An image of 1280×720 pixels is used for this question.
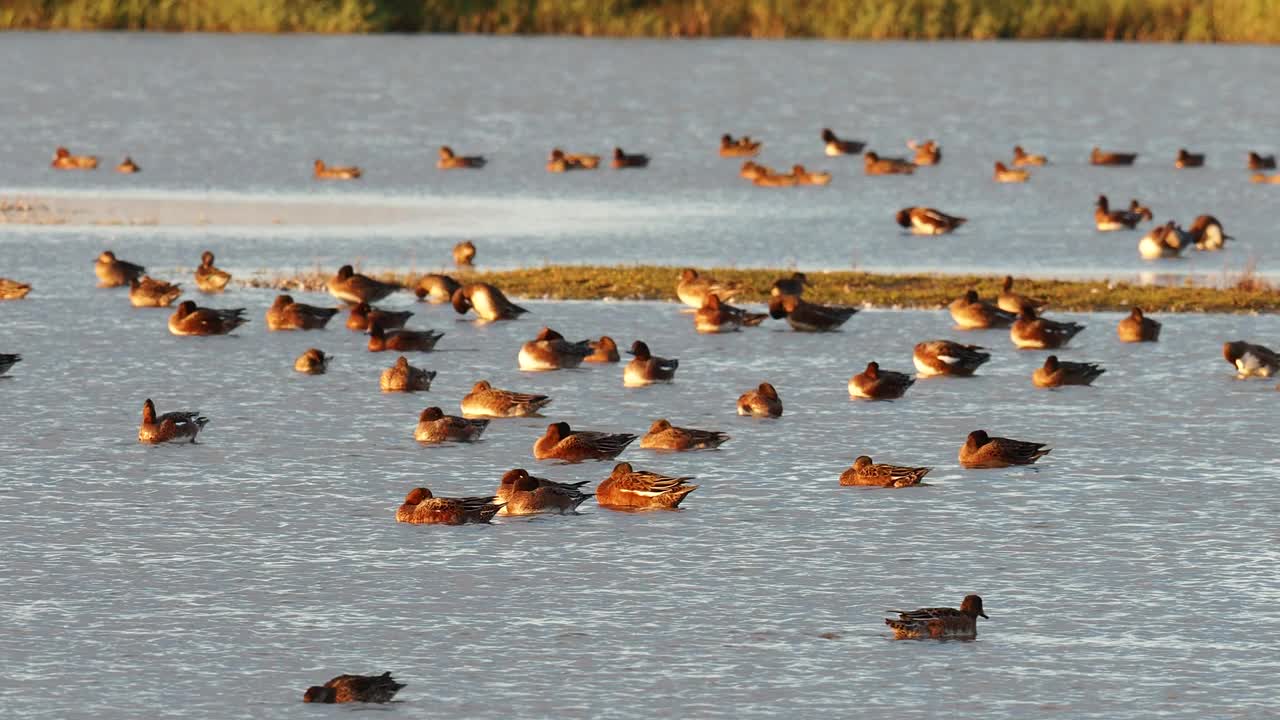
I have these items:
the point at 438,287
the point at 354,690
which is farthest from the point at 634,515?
the point at 438,287

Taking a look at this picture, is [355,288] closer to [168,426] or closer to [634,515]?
[168,426]

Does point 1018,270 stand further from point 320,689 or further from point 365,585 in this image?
point 320,689

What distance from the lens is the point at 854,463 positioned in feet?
71.7

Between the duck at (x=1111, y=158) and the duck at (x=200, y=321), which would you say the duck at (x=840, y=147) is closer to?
the duck at (x=1111, y=158)

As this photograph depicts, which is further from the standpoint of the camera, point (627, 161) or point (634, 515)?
point (627, 161)

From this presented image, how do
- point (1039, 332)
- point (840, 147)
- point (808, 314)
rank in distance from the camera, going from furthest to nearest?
point (840, 147), point (808, 314), point (1039, 332)

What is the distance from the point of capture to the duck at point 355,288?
3278 cm

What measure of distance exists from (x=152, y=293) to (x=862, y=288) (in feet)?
31.3

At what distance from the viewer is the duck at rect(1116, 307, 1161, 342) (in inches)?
1170

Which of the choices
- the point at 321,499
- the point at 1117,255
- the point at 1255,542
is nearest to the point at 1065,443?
the point at 1255,542

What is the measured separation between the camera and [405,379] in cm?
2609

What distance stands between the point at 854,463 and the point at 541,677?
759cm

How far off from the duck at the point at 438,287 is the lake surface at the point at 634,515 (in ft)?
3.56

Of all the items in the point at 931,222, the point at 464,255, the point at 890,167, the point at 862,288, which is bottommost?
the point at 890,167
